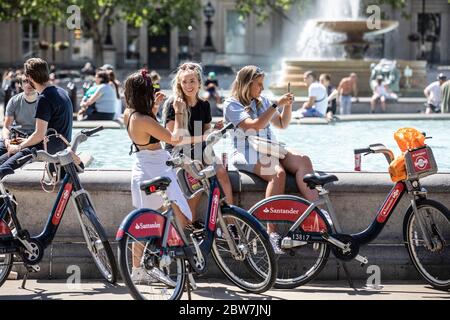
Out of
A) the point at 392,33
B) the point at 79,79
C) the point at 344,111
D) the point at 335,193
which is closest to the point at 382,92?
the point at 344,111

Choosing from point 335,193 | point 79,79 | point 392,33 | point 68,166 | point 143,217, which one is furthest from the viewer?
point 392,33

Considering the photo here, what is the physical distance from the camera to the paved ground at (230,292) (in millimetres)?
7906

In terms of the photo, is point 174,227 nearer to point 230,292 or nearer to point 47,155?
point 230,292

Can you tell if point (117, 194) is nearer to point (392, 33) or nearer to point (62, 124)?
point (62, 124)

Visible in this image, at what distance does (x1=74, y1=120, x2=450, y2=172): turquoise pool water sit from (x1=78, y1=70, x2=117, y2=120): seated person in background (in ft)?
5.32

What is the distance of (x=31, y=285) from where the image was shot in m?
8.38

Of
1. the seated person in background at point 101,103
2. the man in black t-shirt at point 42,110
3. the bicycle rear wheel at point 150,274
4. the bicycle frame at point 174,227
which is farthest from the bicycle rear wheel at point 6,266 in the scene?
the seated person in background at point 101,103

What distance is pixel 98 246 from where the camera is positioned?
789 cm

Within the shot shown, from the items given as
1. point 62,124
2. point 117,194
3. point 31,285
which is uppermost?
point 62,124

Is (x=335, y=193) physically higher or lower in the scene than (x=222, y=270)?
higher

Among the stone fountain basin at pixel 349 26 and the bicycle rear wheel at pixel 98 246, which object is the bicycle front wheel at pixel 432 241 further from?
the stone fountain basin at pixel 349 26

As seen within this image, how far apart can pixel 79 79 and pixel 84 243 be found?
3982cm

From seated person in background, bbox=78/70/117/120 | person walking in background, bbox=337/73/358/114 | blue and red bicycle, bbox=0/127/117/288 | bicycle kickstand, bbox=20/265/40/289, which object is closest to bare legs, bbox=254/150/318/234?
blue and red bicycle, bbox=0/127/117/288

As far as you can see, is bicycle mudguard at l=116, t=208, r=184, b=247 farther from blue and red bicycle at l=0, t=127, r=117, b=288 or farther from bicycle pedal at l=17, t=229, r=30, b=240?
bicycle pedal at l=17, t=229, r=30, b=240
